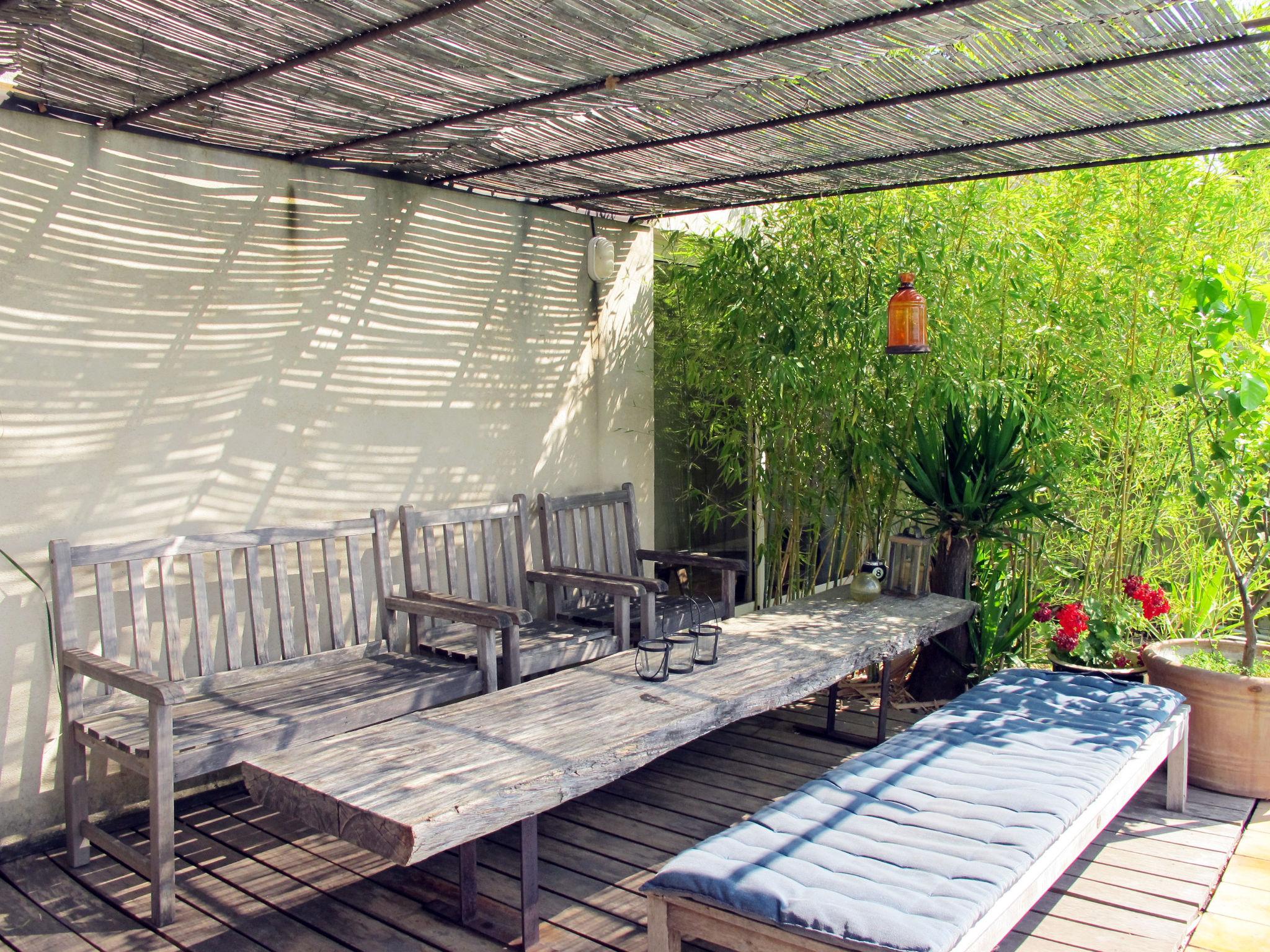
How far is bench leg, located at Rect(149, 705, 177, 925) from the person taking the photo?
2.66 meters

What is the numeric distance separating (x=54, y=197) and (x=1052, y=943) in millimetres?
3533

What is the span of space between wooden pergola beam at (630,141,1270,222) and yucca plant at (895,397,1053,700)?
944mm

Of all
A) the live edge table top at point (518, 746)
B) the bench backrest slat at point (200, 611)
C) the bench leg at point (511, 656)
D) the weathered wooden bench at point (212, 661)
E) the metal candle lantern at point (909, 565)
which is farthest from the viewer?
the metal candle lantern at point (909, 565)

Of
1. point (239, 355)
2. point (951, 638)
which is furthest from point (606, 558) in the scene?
point (239, 355)

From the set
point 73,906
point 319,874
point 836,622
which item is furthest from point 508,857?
point 836,622

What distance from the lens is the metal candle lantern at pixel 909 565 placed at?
14.7 feet

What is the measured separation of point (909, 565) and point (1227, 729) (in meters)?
1.34

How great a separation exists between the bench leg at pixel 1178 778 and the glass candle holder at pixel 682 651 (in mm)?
1656

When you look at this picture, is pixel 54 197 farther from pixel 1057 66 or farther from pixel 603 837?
pixel 1057 66

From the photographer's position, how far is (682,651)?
3.51 meters

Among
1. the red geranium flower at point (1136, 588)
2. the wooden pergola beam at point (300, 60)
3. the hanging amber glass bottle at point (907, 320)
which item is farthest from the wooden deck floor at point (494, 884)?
the wooden pergola beam at point (300, 60)

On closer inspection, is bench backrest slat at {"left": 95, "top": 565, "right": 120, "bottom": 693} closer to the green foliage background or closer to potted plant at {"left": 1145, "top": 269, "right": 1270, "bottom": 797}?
the green foliage background

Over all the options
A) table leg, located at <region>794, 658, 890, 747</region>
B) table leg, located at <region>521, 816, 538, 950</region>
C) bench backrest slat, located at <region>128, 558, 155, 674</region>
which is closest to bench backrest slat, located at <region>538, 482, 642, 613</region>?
table leg, located at <region>794, 658, 890, 747</region>

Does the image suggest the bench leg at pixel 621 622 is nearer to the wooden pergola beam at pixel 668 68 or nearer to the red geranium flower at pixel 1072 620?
the red geranium flower at pixel 1072 620
